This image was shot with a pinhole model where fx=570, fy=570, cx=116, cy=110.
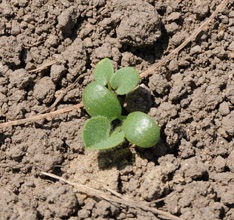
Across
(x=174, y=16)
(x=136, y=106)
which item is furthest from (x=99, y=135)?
(x=174, y=16)

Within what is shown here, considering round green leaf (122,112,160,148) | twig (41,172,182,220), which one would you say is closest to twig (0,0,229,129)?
round green leaf (122,112,160,148)

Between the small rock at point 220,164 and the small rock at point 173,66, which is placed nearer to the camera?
the small rock at point 220,164

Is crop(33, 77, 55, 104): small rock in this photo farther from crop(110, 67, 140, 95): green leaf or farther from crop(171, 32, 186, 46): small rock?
crop(171, 32, 186, 46): small rock

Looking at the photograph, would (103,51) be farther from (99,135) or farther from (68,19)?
(99,135)

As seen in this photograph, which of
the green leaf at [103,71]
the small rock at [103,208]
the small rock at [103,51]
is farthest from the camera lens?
the small rock at [103,51]

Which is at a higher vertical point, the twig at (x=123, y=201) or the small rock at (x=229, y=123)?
the small rock at (x=229, y=123)

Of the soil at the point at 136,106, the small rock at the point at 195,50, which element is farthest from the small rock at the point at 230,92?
the small rock at the point at 195,50

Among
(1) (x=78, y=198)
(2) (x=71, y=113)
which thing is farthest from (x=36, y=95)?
(1) (x=78, y=198)

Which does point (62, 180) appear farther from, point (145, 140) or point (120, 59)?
point (120, 59)

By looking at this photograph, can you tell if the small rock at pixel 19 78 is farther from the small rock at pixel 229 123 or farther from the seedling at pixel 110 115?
the small rock at pixel 229 123
